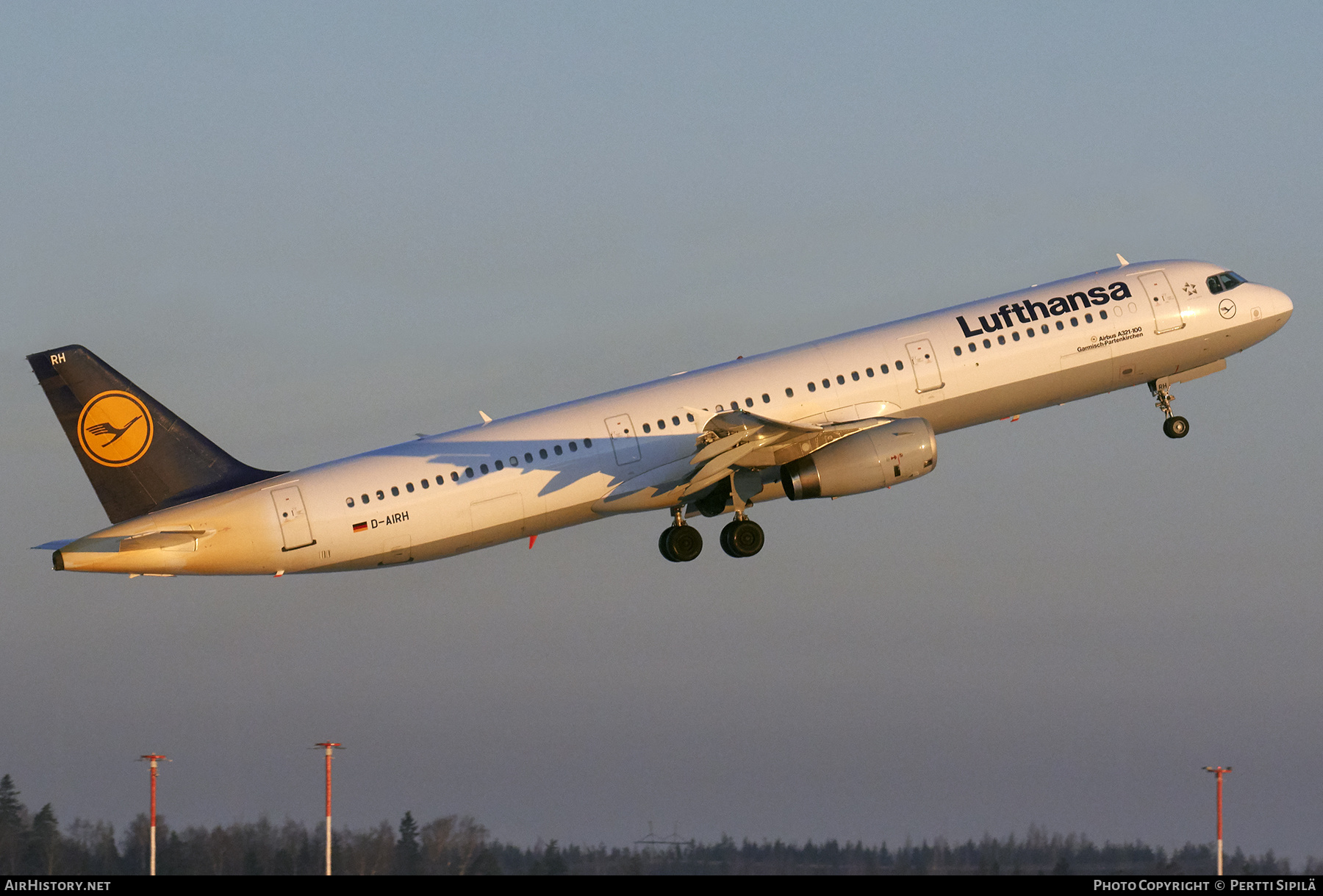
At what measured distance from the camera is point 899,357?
47.7 metres

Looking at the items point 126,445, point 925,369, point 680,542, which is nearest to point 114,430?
point 126,445

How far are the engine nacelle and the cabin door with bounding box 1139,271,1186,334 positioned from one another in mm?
8785

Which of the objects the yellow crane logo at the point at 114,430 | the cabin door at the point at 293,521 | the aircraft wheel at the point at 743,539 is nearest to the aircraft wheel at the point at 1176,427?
the aircraft wheel at the point at 743,539

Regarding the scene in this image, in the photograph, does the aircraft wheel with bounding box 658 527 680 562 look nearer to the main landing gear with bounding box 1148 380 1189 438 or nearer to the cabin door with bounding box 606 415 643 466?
the cabin door with bounding box 606 415 643 466

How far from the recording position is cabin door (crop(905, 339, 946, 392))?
1876 inches

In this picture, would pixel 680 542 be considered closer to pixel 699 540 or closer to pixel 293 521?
pixel 699 540

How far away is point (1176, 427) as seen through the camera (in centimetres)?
5241

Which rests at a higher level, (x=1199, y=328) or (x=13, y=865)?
(x=1199, y=328)

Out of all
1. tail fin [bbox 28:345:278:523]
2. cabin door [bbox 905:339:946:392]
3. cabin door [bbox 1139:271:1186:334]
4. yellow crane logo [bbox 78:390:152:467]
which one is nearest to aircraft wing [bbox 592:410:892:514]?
cabin door [bbox 905:339:946:392]

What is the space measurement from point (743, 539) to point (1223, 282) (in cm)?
1687

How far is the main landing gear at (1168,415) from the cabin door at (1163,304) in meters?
2.32

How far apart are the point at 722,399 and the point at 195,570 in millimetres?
14890
